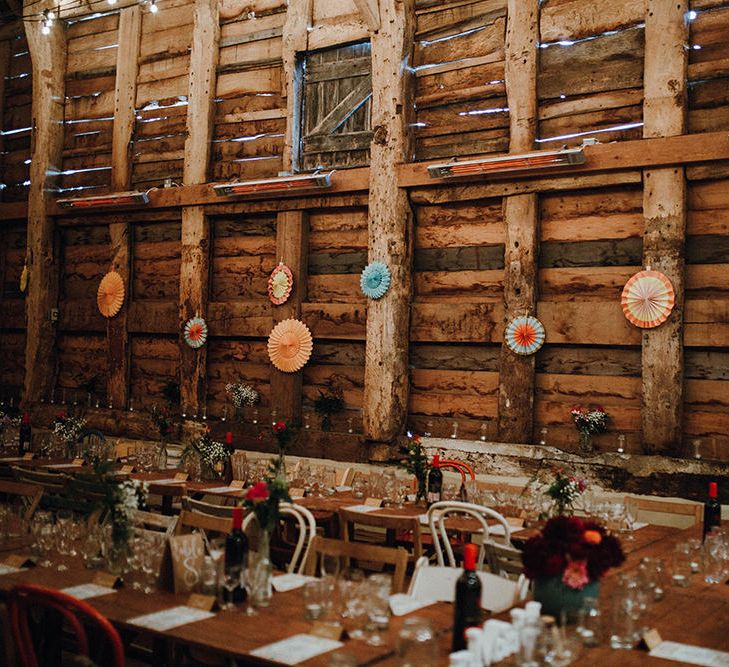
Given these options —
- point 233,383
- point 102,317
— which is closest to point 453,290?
point 233,383

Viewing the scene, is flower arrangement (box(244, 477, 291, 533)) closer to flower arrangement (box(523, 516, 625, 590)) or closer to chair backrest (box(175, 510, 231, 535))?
chair backrest (box(175, 510, 231, 535))

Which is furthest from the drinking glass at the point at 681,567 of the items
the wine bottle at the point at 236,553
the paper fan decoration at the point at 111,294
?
the paper fan decoration at the point at 111,294

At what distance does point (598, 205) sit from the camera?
7801mm

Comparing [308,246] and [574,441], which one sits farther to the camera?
[308,246]

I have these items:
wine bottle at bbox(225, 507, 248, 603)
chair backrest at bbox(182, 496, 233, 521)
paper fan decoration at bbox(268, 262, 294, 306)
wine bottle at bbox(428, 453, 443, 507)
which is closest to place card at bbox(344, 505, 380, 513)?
wine bottle at bbox(428, 453, 443, 507)

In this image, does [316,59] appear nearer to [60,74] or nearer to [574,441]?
[60,74]

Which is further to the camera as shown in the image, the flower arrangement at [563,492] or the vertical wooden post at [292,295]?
the vertical wooden post at [292,295]

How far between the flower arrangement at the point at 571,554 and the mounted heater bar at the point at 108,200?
27.0 ft

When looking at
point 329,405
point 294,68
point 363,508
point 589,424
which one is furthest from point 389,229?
point 363,508

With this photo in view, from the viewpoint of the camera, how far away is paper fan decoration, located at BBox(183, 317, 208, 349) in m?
9.89

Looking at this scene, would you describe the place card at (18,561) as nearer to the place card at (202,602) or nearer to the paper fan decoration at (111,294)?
the place card at (202,602)

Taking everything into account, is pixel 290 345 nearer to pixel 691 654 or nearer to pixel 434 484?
pixel 434 484

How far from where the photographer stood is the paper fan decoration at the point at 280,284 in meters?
9.29

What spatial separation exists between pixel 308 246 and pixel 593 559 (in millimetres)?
6817
